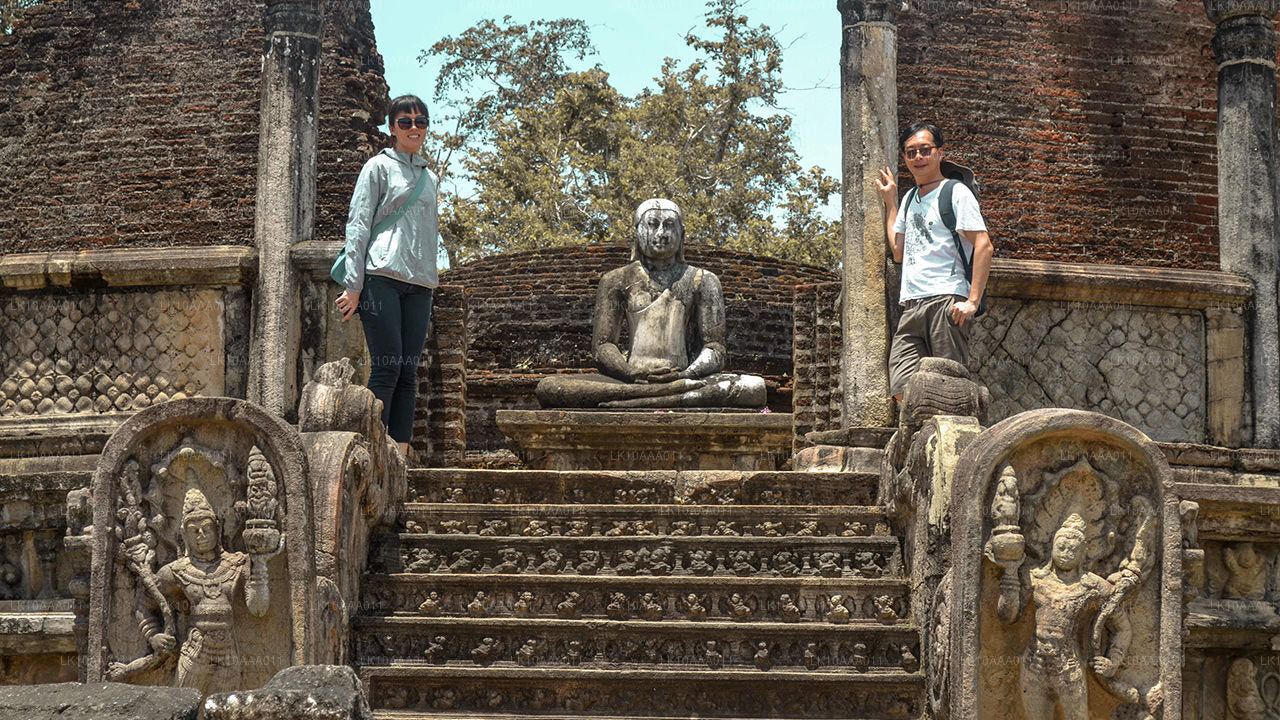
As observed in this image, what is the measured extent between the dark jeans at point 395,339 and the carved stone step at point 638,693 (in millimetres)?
1617

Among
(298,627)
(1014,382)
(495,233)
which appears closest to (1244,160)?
(1014,382)

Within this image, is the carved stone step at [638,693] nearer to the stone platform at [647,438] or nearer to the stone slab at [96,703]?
the stone slab at [96,703]

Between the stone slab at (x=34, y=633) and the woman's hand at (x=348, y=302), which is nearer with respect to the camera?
the woman's hand at (x=348, y=302)

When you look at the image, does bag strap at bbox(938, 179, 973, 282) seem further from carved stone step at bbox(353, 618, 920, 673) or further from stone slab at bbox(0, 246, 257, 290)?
stone slab at bbox(0, 246, 257, 290)

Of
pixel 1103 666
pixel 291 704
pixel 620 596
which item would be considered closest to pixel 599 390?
pixel 620 596

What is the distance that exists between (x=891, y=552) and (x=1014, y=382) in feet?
6.93

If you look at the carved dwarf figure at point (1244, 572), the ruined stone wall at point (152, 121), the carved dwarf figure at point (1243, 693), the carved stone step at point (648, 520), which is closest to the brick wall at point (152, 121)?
the ruined stone wall at point (152, 121)

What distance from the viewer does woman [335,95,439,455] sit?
24.6 feet

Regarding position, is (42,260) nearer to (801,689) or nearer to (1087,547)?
(801,689)

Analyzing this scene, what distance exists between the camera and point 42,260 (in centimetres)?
848

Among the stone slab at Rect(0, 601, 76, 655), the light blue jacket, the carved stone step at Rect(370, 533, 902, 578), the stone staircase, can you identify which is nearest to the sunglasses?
the light blue jacket

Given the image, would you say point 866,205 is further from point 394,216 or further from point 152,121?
point 152,121

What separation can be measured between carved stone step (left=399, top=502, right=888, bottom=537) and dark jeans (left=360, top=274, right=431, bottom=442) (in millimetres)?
653

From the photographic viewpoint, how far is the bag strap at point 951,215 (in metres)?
7.49
